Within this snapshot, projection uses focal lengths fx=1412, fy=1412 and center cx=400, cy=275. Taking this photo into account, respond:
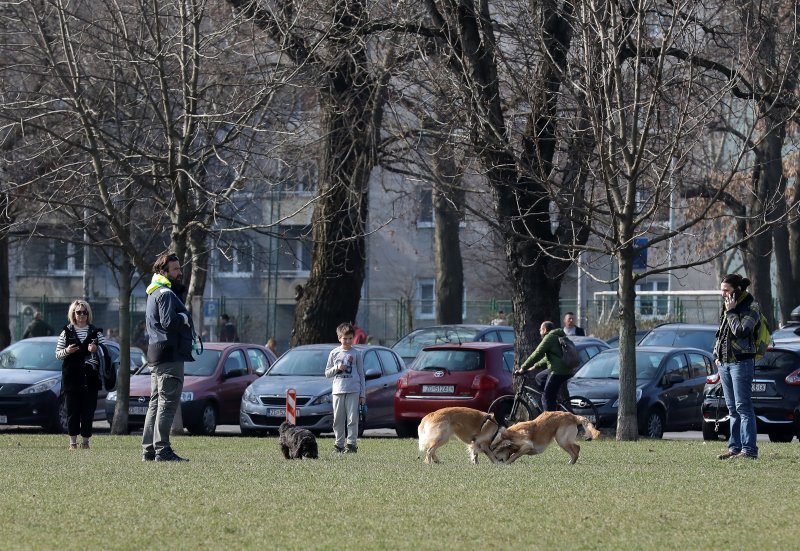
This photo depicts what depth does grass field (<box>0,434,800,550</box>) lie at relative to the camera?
28.7ft

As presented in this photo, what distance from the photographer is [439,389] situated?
891 inches

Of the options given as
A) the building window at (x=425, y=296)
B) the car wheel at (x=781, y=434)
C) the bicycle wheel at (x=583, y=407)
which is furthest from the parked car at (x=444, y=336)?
the building window at (x=425, y=296)

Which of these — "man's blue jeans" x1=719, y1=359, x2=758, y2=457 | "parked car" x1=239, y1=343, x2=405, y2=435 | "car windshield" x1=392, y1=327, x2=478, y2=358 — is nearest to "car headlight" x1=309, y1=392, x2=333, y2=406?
"parked car" x1=239, y1=343, x2=405, y2=435

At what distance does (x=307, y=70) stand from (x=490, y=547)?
14.9 m

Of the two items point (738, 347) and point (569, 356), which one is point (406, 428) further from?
point (738, 347)

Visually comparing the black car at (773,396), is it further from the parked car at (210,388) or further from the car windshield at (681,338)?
the parked car at (210,388)

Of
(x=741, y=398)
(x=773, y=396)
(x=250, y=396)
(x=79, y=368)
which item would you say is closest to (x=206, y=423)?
(x=250, y=396)

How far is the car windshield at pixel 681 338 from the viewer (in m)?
28.2

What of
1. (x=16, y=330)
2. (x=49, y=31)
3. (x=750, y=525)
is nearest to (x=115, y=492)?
(x=750, y=525)

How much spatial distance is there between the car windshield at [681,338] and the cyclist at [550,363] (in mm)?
8004

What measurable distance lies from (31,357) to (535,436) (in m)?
12.3

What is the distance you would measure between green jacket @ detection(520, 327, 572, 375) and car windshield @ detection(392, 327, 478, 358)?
667 centimetres

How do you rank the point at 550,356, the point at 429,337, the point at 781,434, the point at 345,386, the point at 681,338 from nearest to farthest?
the point at 345,386
the point at 550,356
the point at 781,434
the point at 429,337
the point at 681,338

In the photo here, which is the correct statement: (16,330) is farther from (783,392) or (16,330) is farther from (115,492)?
(115,492)
